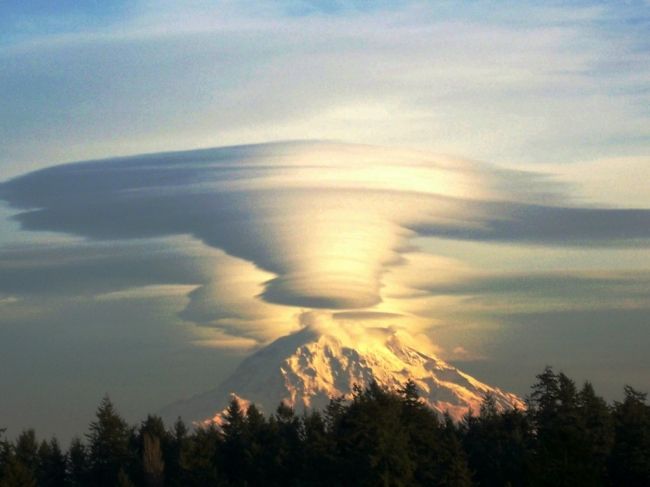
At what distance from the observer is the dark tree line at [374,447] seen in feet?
512

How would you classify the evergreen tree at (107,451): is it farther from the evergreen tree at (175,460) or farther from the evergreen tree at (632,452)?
the evergreen tree at (632,452)

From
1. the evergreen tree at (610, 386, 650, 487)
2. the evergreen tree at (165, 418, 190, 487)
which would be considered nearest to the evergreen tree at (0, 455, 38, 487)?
the evergreen tree at (165, 418, 190, 487)

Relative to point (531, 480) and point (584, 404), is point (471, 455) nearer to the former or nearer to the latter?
point (584, 404)

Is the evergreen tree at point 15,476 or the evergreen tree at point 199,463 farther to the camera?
the evergreen tree at point 199,463

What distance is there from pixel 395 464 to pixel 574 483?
125ft

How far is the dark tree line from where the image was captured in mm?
156000

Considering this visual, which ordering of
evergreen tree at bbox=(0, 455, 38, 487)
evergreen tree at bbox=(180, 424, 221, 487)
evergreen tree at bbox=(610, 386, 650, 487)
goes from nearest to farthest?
1. evergreen tree at bbox=(610, 386, 650, 487)
2. evergreen tree at bbox=(0, 455, 38, 487)
3. evergreen tree at bbox=(180, 424, 221, 487)

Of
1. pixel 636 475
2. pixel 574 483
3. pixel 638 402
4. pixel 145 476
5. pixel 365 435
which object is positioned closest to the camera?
pixel 574 483

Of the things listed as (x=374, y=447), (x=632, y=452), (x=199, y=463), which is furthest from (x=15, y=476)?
(x=632, y=452)

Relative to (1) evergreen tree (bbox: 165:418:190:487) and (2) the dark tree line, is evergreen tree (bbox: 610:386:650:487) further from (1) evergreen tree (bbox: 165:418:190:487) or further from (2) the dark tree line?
(1) evergreen tree (bbox: 165:418:190:487)

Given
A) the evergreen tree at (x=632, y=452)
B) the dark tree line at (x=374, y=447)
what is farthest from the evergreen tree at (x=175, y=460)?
the evergreen tree at (x=632, y=452)

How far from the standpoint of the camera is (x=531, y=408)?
588ft

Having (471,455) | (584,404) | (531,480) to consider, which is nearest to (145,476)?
(471,455)

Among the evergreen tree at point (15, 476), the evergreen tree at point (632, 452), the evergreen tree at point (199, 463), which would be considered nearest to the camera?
the evergreen tree at point (632, 452)
